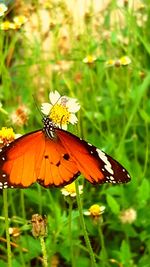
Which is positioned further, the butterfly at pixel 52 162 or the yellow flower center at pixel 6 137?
the yellow flower center at pixel 6 137

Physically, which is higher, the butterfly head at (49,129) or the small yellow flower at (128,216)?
the butterfly head at (49,129)

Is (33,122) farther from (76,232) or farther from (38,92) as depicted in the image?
(76,232)

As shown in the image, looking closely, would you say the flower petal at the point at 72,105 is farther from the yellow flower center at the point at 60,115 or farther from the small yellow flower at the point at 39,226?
the small yellow flower at the point at 39,226

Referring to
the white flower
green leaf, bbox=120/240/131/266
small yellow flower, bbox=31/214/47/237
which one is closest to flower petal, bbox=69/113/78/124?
the white flower

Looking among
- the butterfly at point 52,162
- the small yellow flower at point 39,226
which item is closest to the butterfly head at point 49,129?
the butterfly at point 52,162

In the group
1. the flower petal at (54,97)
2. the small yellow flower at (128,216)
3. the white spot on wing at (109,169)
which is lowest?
the white spot on wing at (109,169)

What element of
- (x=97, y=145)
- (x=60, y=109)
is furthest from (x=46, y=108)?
(x=97, y=145)

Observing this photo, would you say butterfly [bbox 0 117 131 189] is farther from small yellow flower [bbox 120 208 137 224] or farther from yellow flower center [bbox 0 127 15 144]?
small yellow flower [bbox 120 208 137 224]
